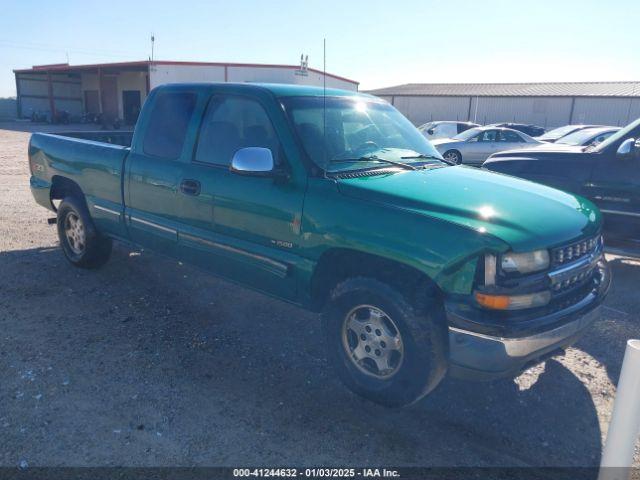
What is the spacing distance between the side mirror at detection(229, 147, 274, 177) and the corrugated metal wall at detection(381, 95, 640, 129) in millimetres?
36140

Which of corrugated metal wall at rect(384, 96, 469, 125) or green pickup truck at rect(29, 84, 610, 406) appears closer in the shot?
green pickup truck at rect(29, 84, 610, 406)

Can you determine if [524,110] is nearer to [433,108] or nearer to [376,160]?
[433,108]

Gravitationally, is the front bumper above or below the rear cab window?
below

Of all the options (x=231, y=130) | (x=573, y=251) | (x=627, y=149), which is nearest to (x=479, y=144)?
(x=627, y=149)

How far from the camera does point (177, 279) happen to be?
5875mm

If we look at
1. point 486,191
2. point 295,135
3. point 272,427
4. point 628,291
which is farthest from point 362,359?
point 628,291

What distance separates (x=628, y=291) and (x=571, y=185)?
4.32 ft

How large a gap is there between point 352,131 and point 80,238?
11.3 ft

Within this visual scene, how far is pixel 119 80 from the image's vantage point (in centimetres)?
3850

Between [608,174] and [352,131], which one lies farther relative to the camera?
[608,174]

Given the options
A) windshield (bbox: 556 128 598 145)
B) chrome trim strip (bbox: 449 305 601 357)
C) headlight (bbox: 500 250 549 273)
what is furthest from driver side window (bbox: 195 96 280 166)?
windshield (bbox: 556 128 598 145)

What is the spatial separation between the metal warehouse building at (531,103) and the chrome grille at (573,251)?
3526 centimetres

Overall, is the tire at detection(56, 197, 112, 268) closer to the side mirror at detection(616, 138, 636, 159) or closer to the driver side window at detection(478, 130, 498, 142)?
the side mirror at detection(616, 138, 636, 159)

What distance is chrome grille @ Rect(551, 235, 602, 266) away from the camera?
3.20 meters
